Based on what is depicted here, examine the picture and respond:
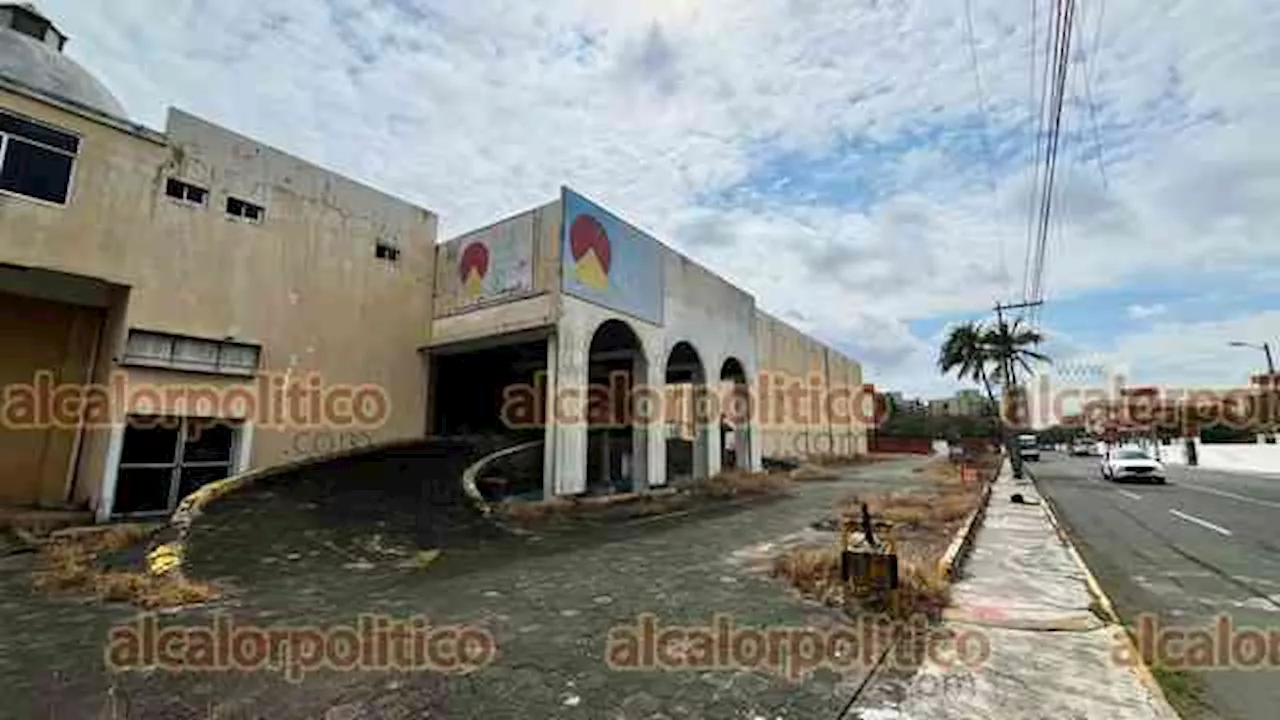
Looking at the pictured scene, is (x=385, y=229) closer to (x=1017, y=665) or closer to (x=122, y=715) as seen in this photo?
(x=122, y=715)

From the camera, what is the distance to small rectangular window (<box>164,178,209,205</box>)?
1352cm

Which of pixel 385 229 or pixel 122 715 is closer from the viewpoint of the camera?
pixel 122 715

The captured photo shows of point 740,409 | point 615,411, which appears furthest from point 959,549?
point 740,409

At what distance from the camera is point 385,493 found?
13.1 meters

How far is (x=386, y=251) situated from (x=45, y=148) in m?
7.37

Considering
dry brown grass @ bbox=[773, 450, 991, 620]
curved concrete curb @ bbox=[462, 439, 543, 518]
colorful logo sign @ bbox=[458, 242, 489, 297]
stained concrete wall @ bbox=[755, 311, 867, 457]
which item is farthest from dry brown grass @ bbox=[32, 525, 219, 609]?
stained concrete wall @ bbox=[755, 311, 867, 457]

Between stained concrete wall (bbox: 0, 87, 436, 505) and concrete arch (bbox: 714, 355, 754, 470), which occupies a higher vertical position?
stained concrete wall (bbox: 0, 87, 436, 505)

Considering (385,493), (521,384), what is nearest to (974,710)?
(385,493)

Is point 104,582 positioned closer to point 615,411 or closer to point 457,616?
point 457,616

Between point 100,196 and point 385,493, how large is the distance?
25.6 ft

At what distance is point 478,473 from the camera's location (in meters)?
14.9

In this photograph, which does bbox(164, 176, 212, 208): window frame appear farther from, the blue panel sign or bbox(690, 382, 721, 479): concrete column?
bbox(690, 382, 721, 479): concrete column

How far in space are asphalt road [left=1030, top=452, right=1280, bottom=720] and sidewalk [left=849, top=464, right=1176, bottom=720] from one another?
52 cm

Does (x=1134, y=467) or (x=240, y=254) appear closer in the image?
(x=240, y=254)
